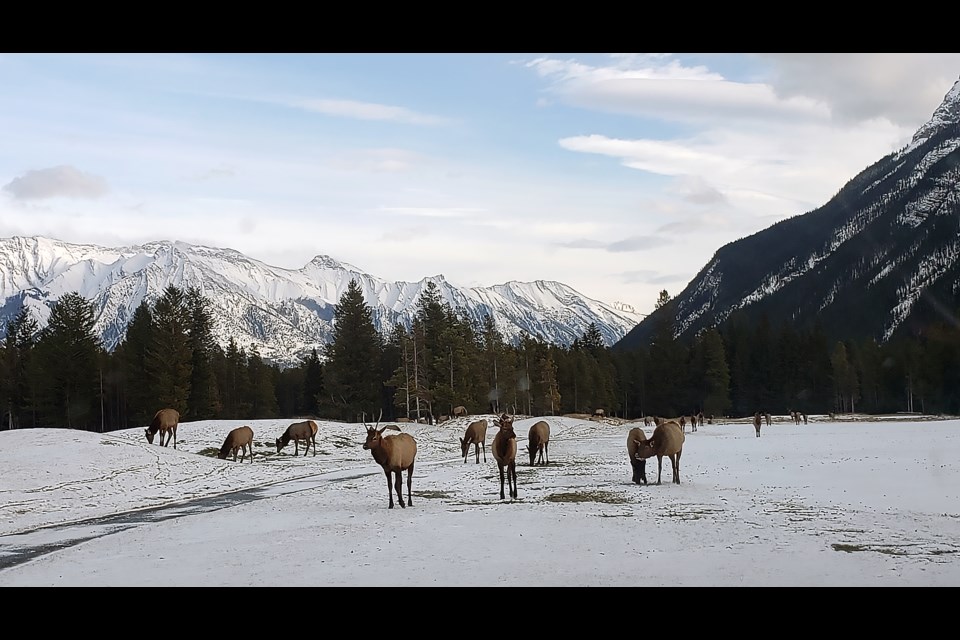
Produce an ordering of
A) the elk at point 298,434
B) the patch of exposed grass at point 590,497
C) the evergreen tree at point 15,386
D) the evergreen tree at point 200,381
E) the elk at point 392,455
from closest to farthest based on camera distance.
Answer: the elk at point 392,455
the patch of exposed grass at point 590,497
the elk at point 298,434
the evergreen tree at point 15,386
the evergreen tree at point 200,381

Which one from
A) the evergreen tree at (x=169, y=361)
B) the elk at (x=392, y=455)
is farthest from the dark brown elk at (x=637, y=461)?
the evergreen tree at (x=169, y=361)

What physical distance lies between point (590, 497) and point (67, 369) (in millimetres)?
64689

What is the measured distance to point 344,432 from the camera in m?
51.2

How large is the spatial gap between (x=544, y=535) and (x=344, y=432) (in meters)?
38.8

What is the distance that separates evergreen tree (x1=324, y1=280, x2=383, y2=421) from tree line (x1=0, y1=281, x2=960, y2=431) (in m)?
0.15

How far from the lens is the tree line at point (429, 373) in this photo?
70.2m

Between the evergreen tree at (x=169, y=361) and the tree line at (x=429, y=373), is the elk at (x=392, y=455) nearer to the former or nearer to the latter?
the tree line at (x=429, y=373)

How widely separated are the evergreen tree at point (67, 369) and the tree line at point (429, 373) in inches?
5.0

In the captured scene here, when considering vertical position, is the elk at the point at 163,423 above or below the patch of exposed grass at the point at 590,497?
above

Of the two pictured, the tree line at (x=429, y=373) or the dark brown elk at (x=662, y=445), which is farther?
the tree line at (x=429, y=373)

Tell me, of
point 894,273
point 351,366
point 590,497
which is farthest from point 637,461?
point 894,273

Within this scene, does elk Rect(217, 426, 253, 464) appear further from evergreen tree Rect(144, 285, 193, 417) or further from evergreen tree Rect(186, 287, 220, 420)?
evergreen tree Rect(186, 287, 220, 420)

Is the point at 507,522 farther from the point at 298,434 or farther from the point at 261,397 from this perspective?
the point at 261,397
